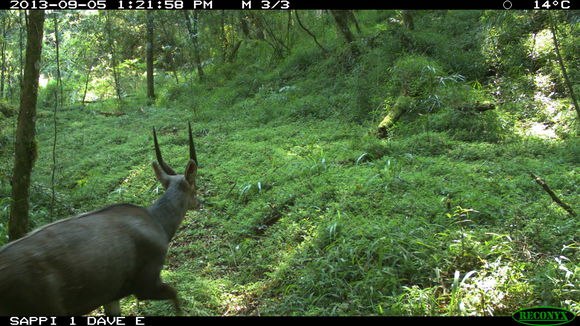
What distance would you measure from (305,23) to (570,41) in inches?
400

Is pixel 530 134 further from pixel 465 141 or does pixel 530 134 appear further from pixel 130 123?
pixel 130 123

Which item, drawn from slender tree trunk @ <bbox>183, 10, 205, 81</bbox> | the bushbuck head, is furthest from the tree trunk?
the bushbuck head

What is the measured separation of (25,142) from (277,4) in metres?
10.4

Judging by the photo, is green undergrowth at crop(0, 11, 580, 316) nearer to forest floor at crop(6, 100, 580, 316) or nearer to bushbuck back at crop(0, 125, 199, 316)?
forest floor at crop(6, 100, 580, 316)

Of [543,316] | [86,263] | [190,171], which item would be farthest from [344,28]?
[86,263]

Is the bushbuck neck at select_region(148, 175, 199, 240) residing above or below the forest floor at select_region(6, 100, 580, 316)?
above

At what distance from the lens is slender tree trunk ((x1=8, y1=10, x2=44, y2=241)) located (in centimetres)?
535

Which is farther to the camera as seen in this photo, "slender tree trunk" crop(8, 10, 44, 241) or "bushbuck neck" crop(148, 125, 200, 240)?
"slender tree trunk" crop(8, 10, 44, 241)

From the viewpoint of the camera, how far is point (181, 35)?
19344 millimetres

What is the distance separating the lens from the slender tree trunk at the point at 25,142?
17.5ft

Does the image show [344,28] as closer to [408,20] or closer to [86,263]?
[408,20]

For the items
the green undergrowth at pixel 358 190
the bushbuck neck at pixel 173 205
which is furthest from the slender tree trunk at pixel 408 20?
the bushbuck neck at pixel 173 205

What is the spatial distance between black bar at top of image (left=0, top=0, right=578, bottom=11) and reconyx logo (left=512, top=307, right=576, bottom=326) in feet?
16.3

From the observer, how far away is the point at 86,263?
11.1ft
